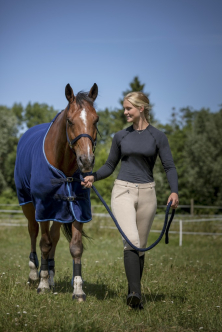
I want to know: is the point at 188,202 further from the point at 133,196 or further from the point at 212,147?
the point at 133,196

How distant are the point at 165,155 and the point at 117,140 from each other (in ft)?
1.70

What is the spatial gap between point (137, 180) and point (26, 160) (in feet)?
6.73

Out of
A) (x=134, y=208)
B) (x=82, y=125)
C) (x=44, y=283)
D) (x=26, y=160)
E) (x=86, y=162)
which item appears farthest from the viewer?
(x=26, y=160)

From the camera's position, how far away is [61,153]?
468 cm

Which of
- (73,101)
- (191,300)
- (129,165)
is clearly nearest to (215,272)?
(191,300)

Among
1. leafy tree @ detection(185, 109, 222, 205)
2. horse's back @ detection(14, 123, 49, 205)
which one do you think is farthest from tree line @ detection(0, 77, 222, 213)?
horse's back @ detection(14, 123, 49, 205)

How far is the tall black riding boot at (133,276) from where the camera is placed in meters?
3.88

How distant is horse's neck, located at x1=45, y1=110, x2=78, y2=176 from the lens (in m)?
4.68

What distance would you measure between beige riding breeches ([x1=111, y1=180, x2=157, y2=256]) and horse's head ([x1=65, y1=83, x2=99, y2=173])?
0.41 metres

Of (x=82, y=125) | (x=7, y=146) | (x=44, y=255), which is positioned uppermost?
(x=7, y=146)

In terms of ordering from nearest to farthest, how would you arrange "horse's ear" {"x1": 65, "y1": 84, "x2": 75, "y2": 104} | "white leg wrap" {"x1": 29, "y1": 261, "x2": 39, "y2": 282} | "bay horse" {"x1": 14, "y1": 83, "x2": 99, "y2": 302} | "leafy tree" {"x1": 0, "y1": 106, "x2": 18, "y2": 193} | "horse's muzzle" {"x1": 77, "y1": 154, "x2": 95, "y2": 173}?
"horse's muzzle" {"x1": 77, "y1": 154, "x2": 95, "y2": 173} → "bay horse" {"x1": 14, "y1": 83, "x2": 99, "y2": 302} → "horse's ear" {"x1": 65, "y1": 84, "x2": 75, "y2": 104} → "white leg wrap" {"x1": 29, "y1": 261, "x2": 39, "y2": 282} → "leafy tree" {"x1": 0, "y1": 106, "x2": 18, "y2": 193}

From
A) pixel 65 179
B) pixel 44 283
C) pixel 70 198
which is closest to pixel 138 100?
pixel 65 179

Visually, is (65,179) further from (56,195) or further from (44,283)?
(44,283)

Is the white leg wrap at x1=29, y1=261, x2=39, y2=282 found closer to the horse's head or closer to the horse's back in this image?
the horse's back
